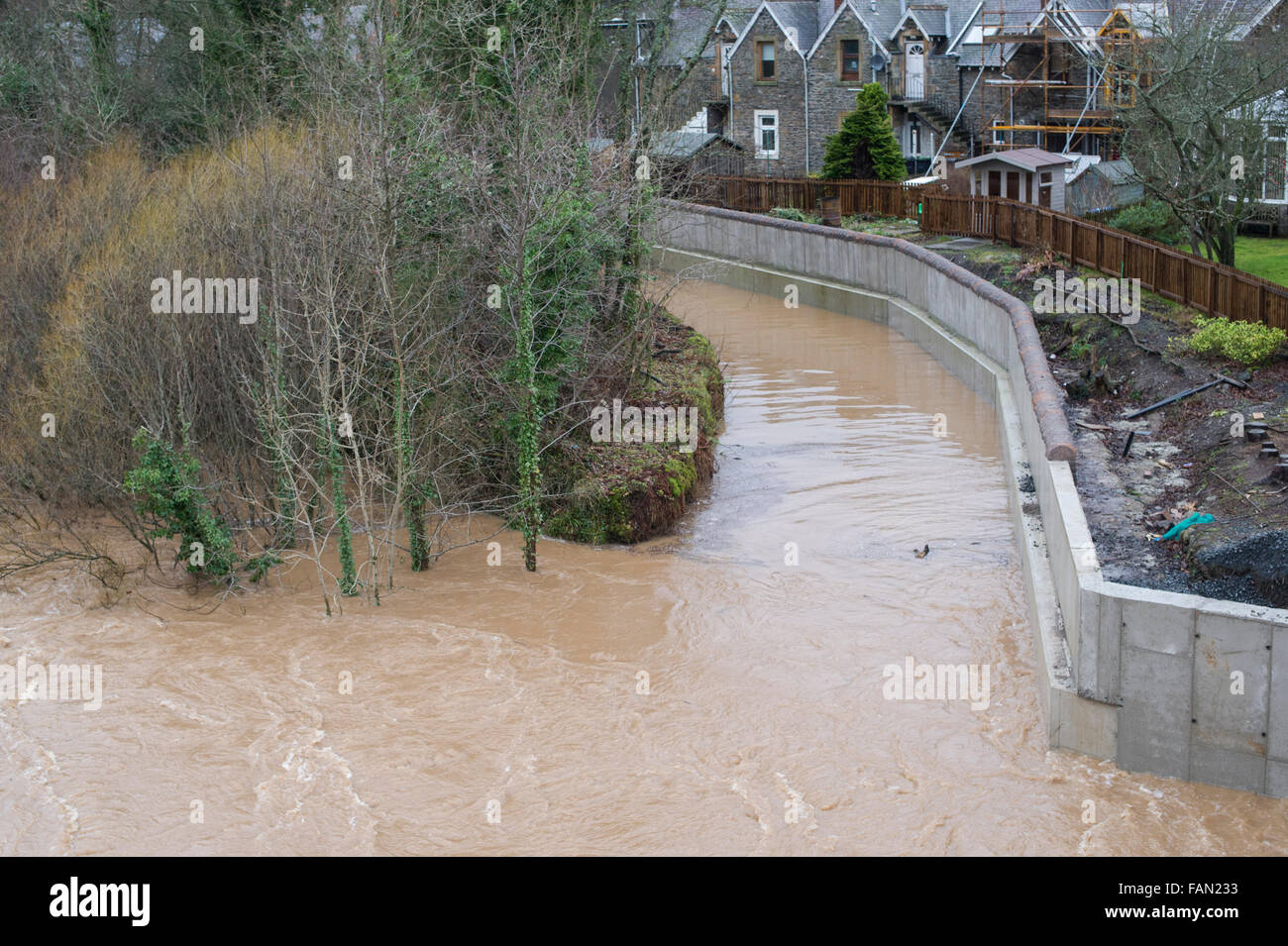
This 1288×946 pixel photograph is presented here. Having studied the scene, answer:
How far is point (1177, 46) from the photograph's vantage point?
2450 centimetres

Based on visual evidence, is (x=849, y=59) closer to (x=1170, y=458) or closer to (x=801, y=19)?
(x=801, y=19)

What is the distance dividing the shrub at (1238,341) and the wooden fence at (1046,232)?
15.9 inches

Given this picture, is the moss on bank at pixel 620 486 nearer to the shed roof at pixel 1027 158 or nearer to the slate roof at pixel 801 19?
the shed roof at pixel 1027 158

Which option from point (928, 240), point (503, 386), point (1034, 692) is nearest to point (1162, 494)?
point (1034, 692)

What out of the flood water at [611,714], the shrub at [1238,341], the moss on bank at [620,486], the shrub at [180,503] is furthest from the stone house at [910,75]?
the shrub at [180,503]

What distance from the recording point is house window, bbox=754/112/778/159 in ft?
172

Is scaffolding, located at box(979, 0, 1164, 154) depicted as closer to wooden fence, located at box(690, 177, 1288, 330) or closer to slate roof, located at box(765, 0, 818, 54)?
wooden fence, located at box(690, 177, 1288, 330)

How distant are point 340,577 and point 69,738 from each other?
4279 millimetres

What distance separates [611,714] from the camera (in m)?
14.3

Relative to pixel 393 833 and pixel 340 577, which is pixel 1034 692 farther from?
pixel 340 577

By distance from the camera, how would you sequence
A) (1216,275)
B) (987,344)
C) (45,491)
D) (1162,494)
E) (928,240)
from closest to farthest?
(1162,494) < (45,491) < (1216,275) < (987,344) < (928,240)

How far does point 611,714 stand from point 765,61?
1674 inches

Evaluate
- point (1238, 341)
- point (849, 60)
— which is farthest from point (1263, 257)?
point (849, 60)

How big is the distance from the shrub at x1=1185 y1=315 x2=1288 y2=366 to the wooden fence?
40 cm
